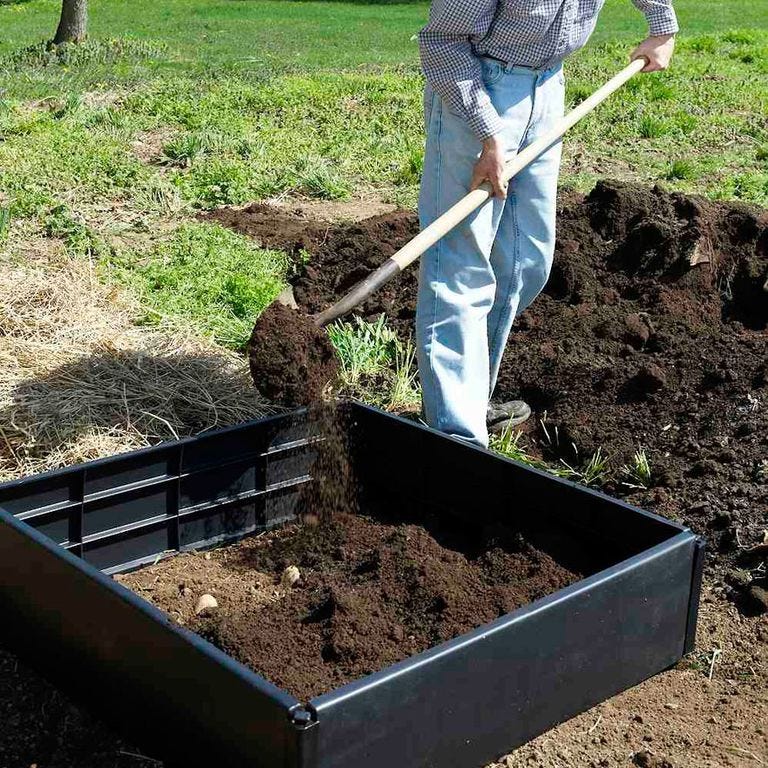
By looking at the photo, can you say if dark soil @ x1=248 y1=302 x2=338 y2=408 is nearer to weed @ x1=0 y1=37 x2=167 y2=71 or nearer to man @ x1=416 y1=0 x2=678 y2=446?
man @ x1=416 y1=0 x2=678 y2=446

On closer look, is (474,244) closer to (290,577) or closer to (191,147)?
(290,577)

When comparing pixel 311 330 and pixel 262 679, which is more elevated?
pixel 311 330

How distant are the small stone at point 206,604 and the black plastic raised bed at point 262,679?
331mm

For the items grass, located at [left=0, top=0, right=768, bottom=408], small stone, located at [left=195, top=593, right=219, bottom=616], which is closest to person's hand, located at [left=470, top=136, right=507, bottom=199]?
grass, located at [left=0, top=0, right=768, bottom=408]

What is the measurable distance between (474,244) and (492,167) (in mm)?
312

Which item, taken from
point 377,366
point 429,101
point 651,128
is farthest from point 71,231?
point 651,128

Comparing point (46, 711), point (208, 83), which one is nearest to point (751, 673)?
point (46, 711)

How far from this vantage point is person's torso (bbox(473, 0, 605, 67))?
13.0ft

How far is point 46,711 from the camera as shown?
328 cm

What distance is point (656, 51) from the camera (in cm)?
479

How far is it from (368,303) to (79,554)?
8.15 feet

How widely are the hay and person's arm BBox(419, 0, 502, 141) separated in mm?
1540

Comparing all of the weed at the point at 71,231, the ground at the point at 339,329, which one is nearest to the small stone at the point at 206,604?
the ground at the point at 339,329

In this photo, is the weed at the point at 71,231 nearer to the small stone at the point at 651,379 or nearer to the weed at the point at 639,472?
the small stone at the point at 651,379
